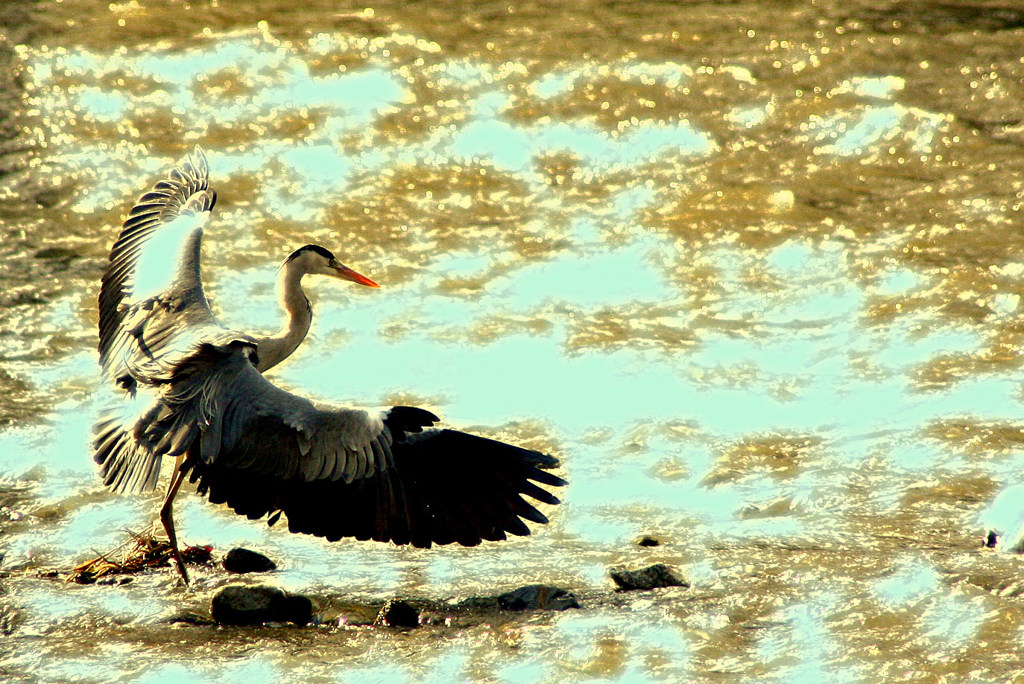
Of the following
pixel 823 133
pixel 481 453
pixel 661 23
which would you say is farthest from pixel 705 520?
pixel 661 23

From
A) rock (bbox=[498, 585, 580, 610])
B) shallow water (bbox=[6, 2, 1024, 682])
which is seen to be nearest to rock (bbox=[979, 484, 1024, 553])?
shallow water (bbox=[6, 2, 1024, 682])

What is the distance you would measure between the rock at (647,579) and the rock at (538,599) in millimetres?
187

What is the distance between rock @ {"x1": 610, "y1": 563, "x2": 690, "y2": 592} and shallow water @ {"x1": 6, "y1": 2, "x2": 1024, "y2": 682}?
2.5 inches

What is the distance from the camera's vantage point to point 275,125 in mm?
9531

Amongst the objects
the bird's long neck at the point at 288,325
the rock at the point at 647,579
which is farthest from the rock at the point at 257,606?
the bird's long neck at the point at 288,325

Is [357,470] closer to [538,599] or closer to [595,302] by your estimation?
[538,599]

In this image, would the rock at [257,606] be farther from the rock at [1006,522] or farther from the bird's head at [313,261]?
the rock at [1006,522]

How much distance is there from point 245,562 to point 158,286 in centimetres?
149

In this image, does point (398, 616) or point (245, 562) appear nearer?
point (398, 616)

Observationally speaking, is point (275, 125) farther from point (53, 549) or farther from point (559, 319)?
point (53, 549)

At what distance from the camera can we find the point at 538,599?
4.66m

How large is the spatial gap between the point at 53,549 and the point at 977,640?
Answer: 3.33 metres

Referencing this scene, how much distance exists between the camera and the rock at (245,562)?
4.97 meters

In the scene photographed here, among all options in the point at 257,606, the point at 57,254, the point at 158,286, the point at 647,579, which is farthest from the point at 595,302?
the point at 257,606
